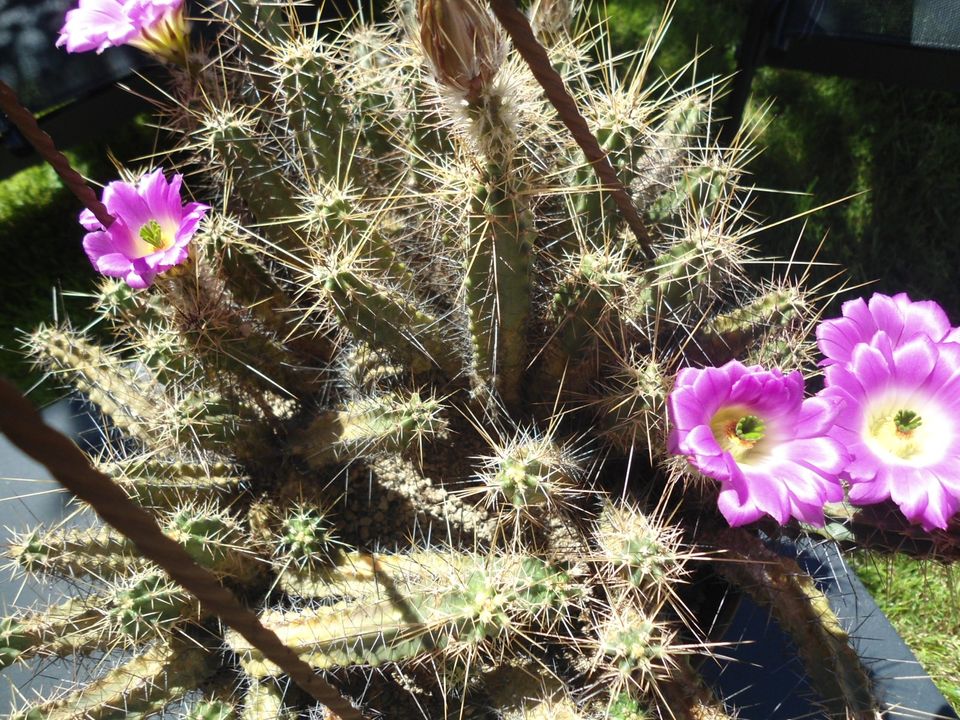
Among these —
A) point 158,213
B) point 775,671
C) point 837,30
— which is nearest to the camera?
point 158,213

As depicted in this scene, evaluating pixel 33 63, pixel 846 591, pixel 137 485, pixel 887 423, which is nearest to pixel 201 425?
pixel 137 485

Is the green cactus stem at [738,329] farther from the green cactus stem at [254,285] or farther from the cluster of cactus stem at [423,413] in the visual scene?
the green cactus stem at [254,285]

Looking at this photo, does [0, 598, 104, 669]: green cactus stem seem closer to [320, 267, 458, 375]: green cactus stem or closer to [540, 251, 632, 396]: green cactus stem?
[320, 267, 458, 375]: green cactus stem

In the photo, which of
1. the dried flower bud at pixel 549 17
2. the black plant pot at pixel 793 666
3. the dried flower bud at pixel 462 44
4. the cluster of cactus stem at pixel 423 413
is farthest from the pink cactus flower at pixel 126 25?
the black plant pot at pixel 793 666

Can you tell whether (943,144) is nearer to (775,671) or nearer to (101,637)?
(775,671)

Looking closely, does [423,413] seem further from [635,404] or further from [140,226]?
[140,226]

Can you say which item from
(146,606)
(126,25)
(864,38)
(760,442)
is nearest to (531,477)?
(760,442)
